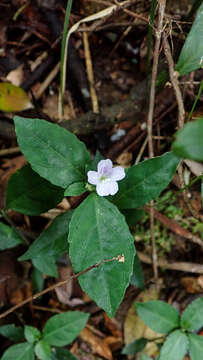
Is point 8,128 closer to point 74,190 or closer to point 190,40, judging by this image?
point 74,190

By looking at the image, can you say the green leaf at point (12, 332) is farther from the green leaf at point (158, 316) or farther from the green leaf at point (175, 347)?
the green leaf at point (175, 347)

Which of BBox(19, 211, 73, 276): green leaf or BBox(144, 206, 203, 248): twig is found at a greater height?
BBox(19, 211, 73, 276): green leaf

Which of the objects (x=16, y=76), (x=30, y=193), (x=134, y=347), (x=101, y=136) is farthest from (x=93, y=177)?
(x=16, y=76)

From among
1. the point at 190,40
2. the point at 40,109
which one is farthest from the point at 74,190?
the point at 40,109

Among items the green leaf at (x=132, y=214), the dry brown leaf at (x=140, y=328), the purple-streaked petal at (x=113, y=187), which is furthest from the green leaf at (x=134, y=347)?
A: the purple-streaked petal at (x=113, y=187)

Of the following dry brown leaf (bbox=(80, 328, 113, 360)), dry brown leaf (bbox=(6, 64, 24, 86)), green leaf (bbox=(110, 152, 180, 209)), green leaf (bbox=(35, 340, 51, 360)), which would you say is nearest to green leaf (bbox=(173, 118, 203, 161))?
green leaf (bbox=(110, 152, 180, 209))

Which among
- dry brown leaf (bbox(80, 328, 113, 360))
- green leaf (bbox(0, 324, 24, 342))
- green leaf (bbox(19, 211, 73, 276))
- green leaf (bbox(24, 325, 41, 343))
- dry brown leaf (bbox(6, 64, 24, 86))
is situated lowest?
dry brown leaf (bbox(80, 328, 113, 360))

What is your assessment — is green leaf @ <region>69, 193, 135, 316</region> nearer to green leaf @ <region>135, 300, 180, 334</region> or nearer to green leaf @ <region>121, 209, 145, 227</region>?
green leaf @ <region>121, 209, 145, 227</region>
